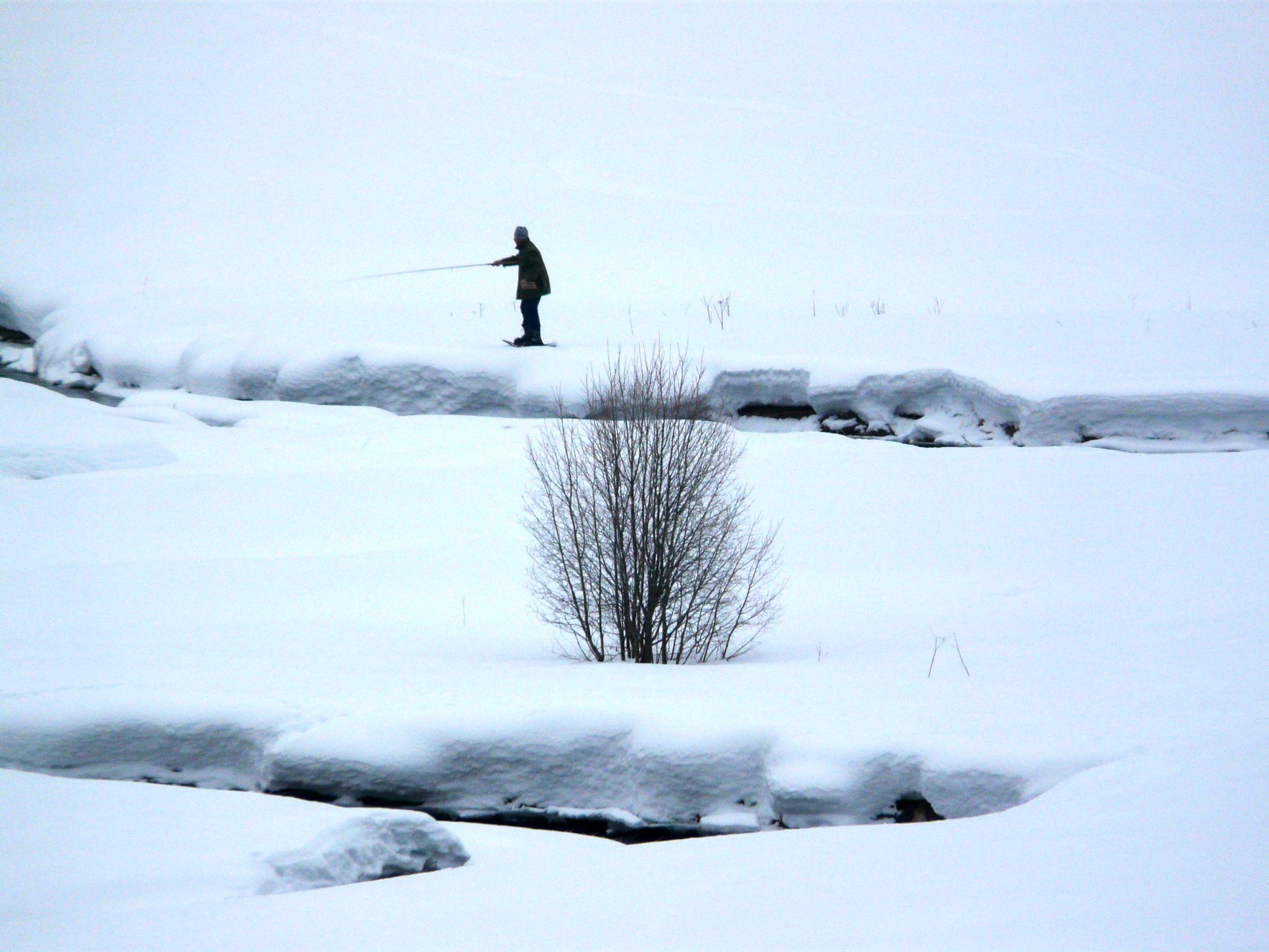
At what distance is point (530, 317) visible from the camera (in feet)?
50.8

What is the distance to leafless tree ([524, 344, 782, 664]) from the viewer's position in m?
7.16

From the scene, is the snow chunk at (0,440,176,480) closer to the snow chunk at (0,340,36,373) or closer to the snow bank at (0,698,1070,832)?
the snow bank at (0,698,1070,832)

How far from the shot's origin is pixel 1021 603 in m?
8.19

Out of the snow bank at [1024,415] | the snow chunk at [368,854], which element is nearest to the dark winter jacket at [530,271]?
the snow bank at [1024,415]

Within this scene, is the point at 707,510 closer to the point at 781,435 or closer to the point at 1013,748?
the point at 1013,748

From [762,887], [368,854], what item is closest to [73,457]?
[368,854]

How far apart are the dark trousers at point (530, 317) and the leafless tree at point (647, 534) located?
309 inches

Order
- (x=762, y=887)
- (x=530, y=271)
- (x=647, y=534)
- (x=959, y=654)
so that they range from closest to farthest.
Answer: (x=762, y=887)
(x=959, y=654)
(x=647, y=534)
(x=530, y=271)

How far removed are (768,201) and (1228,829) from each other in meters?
33.9

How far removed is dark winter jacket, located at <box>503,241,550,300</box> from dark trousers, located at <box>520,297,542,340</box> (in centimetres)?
11

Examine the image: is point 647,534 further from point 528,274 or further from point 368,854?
point 528,274

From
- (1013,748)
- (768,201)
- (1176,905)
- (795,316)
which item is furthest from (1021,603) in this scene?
(768,201)

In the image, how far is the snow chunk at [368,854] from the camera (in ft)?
12.8

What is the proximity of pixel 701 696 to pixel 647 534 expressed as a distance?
163 cm
